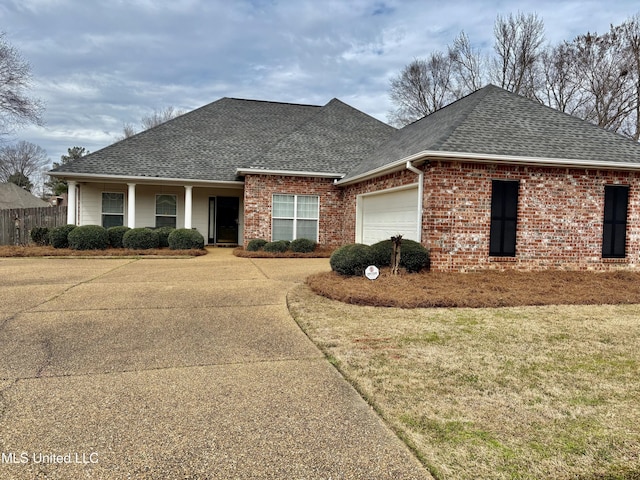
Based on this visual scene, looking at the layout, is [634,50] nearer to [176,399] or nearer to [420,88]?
[420,88]

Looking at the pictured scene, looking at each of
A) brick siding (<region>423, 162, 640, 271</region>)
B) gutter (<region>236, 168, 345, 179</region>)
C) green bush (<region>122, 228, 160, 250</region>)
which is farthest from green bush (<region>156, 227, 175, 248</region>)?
brick siding (<region>423, 162, 640, 271</region>)

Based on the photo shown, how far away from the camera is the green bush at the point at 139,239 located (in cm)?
1471

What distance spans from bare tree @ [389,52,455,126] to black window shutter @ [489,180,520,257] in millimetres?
23216

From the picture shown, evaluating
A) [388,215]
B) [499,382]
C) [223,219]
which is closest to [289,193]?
[223,219]

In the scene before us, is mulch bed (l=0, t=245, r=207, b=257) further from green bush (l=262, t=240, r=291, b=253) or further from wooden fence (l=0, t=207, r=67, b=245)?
wooden fence (l=0, t=207, r=67, b=245)

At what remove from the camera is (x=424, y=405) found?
3.18m

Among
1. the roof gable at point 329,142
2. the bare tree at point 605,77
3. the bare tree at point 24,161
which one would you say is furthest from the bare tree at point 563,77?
the bare tree at point 24,161

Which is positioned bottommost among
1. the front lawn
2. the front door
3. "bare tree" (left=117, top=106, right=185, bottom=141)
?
the front lawn

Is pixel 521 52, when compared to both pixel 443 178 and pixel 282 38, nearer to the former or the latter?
pixel 282 38

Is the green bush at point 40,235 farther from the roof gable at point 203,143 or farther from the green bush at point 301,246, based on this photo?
the green bush at point 301,246

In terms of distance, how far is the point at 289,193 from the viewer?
1529 centimetres

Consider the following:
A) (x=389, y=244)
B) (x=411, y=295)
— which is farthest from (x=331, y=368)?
(x=389, y=244)

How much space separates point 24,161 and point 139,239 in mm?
52715

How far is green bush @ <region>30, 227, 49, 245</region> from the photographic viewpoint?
1535 cm
